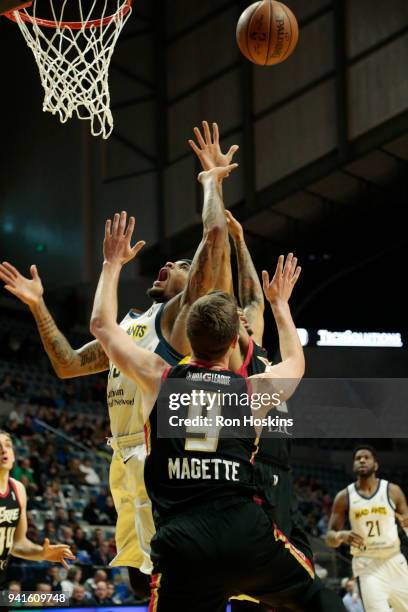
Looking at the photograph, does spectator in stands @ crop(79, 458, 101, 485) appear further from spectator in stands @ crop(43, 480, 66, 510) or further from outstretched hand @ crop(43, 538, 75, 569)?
outstretched hand @ crop(43, 538, 75, 569)

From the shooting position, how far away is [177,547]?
10.7ft

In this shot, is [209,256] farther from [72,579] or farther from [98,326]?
[72,579]

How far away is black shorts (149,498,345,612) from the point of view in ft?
10.6

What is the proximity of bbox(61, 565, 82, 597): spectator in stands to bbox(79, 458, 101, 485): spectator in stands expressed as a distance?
16.8 feet

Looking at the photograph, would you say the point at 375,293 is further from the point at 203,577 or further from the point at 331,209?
the point at 203,577

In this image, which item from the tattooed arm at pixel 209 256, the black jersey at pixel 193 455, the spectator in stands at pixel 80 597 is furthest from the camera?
the spectator in stands at pixel 80 597

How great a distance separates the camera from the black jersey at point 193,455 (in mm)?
3354

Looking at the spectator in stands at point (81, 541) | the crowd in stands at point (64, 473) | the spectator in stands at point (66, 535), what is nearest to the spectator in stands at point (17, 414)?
the crowd in stands at point (64, 473)

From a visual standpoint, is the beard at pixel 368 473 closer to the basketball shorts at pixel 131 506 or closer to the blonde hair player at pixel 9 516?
the blonde hair player at pixel 9 516

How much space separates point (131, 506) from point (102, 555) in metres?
7.68

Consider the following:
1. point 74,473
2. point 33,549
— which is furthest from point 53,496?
point 33,549

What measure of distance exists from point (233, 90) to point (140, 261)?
3756mm

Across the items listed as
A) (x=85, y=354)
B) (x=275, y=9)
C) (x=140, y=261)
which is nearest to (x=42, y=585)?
(x=85, y=354)

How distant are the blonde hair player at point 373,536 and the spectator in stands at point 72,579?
2.95 metres
